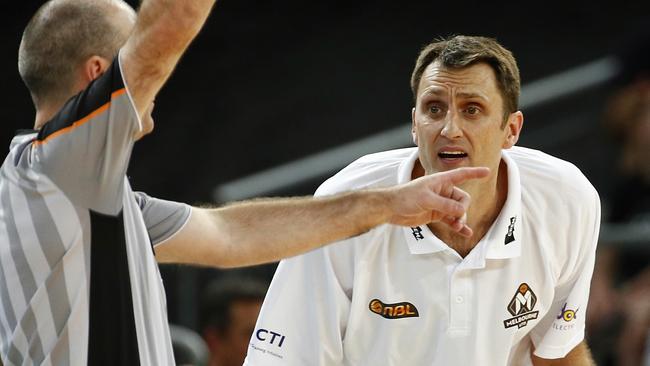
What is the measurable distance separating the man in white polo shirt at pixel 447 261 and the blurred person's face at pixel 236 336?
2.31m

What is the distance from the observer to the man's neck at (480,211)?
4.29 meters

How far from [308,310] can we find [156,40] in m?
1.46

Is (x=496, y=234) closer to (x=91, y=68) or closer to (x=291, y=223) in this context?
(x=291, y=223)

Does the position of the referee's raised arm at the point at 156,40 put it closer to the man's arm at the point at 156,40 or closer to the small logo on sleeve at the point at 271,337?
the man's arm at the point at 156,40

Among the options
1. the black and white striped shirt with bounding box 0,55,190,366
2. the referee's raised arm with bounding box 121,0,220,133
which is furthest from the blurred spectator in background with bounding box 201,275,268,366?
the referee's raised arm with bounding box 121,0,220,133

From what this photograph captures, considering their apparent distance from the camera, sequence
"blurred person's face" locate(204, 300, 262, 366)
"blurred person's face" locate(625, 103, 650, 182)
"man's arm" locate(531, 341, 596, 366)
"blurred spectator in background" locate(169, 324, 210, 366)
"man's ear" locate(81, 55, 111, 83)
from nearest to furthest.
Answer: "man's ear" locate(81, 55, 111, 83) → "man's arm" locate(531, 341, 596, 366) → "blurred spectator in background" locate(169, 324, 210, 366) → "blurred person's face" locate(204, 300, 262, 366) → "blurred person's face" locate(625, 103, 650, 182)

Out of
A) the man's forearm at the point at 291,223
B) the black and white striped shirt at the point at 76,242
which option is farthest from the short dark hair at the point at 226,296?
the black and white striped shirt at the point at 76,242

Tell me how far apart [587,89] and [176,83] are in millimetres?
2737

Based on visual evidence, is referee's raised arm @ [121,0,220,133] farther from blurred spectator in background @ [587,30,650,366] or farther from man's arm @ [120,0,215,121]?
blurred spectator in background @ [587,30,650,366]

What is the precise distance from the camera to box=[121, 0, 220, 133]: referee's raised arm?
2980 millimetres

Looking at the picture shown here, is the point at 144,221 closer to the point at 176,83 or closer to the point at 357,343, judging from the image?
the point at 357,343

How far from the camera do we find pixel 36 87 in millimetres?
3307

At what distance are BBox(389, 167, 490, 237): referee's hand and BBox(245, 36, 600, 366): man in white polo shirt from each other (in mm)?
491

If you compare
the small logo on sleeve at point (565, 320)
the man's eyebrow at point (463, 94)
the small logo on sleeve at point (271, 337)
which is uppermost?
the man's eyebrow at point (463, 94)
